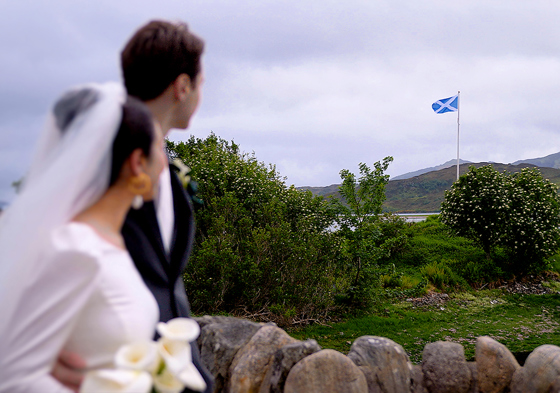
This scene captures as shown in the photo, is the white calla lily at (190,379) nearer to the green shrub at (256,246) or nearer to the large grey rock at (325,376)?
the large grey rock at (325,376)

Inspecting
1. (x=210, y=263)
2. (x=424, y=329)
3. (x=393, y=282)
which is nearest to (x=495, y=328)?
(x=424, y=329)

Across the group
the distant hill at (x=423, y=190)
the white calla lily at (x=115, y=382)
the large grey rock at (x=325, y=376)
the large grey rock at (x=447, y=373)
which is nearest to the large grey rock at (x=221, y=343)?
the large grey rock at (x=325, y=376)

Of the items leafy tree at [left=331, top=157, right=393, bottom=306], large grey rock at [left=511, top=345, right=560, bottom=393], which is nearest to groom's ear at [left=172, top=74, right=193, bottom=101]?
large grey rock at [left=511, top=345, right=560, bottom=393]

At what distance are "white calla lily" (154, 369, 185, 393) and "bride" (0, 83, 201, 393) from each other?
0.51 ft

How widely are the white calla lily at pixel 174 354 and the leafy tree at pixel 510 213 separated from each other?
38.2ft

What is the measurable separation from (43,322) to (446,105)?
2276 cm

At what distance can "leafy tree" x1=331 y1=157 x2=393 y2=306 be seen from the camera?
860cm

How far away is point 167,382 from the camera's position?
4.78 feet

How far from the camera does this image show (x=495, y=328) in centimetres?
855

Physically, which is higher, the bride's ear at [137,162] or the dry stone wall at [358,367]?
the bride's ear at [137,162]

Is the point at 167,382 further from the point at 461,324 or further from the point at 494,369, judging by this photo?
the point at 461,324

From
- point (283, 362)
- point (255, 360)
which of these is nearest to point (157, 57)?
point (283, 362)

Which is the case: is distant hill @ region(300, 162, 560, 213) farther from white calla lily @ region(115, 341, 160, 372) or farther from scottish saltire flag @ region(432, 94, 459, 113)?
white calla lily @ region(115, 341, 160, 372)

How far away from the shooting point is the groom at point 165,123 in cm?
198
